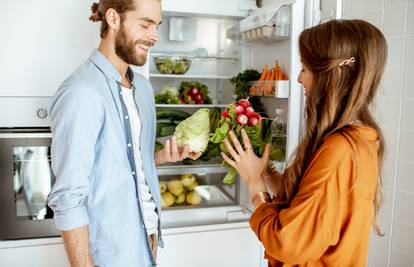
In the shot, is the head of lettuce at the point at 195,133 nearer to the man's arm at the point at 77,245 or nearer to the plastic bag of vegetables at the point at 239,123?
the plastic bag of vegetables at the point at 239,123

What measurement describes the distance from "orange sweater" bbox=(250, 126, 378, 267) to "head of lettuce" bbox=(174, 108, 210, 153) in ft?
1.91

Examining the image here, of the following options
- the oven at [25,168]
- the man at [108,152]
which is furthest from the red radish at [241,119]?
the oven at [25,168]

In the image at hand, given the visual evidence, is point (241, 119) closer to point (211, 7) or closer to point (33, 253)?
point (211, 7)

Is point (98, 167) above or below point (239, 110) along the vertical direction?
below

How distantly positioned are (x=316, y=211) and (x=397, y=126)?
0.95 meters

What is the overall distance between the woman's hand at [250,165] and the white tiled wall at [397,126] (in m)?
0.70

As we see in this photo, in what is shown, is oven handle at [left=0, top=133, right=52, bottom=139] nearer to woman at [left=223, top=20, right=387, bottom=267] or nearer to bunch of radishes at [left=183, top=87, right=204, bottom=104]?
bunch of radishes at [left=183, top=87, right=204, bottom=104]

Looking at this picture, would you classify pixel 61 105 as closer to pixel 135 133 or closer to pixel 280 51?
pixel 135 133

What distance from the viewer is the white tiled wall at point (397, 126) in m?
1.67

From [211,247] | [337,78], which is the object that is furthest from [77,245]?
[211,247]

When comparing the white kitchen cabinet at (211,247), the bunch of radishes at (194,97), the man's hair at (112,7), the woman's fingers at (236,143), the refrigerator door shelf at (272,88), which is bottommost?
the white kitchen cabinet at (211,247)

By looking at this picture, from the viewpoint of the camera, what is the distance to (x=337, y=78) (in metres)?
1.05

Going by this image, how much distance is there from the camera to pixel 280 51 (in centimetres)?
199

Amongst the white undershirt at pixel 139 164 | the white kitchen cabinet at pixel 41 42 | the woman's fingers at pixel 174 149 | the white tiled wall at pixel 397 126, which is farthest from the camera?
the white kitchen cabinet at pixel 41 42
